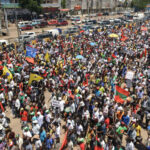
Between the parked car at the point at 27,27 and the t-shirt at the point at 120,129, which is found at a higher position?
the parked car at the point at 27,27

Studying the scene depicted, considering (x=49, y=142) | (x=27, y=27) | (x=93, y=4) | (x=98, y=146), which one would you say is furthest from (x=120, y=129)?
(x=93, y=4)

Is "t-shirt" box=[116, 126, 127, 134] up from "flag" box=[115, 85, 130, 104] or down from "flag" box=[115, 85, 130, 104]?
down

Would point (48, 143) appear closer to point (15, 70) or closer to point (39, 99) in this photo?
point (39, 99)

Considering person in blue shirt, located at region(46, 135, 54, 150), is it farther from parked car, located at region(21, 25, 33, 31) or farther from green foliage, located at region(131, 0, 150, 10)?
green foliage, located at region(131, 0, 150, 10)

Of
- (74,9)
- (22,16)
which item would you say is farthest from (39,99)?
(74,9)

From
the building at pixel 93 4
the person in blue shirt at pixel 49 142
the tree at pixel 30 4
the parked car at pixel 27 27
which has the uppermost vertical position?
the building at pixel 93 4

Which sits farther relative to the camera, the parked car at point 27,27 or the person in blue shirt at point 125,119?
the parked car at point 27,27

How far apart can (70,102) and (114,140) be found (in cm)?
303

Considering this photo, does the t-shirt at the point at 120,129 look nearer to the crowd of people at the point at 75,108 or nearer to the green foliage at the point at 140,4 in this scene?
the crowd of people at the point at 75,108

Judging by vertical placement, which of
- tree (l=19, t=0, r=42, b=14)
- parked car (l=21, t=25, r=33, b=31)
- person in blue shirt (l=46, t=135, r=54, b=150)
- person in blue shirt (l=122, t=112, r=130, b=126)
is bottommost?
person in blue shirt (l=46, t=135, r=54, b=150)

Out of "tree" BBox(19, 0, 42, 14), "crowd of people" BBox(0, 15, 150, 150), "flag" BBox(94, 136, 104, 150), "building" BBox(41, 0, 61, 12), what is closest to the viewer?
"flag" BBox(94, 136, 104, 150)

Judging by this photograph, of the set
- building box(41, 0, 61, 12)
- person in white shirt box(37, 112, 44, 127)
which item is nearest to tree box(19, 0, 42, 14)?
building box(41, 0, 61, 12)

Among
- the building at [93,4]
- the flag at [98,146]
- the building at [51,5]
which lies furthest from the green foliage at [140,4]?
the flag at [98,146]

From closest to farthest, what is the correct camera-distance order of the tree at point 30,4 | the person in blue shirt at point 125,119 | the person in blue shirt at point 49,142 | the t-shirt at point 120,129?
the person in blue shirt at point 49,142, the t-shirt at point 120,129, the person in blue shirt at point 125,119, the tree at point 30,4
